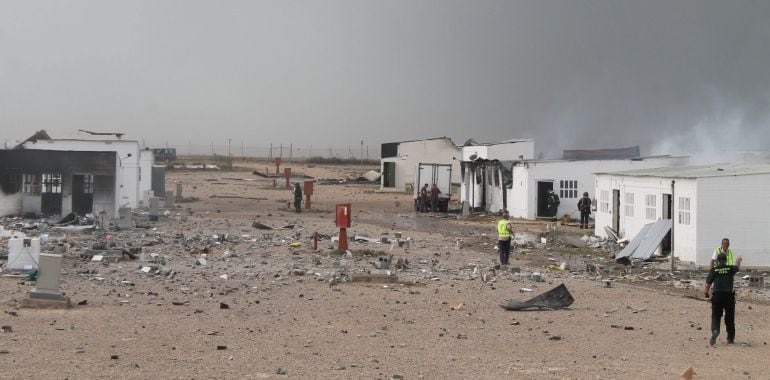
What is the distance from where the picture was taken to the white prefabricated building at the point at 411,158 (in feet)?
231

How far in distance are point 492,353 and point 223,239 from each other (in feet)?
57.7

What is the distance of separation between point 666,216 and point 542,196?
15.6 m

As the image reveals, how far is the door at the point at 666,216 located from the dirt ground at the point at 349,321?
2444 mm

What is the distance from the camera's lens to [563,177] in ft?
143

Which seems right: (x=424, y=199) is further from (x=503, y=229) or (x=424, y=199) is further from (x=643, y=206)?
(x=503, y=229)

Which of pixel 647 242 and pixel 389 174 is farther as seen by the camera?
pixel 389 174

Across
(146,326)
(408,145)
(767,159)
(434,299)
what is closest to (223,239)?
(434,299)

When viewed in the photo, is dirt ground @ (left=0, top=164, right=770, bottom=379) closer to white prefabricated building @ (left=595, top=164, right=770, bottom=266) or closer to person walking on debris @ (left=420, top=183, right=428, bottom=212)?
white prefabricated building @ (left=595, top=164, right=770, bottom=266)

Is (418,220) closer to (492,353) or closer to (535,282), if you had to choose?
(535,282)

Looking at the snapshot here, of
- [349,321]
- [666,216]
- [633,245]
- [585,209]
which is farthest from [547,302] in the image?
[585,209]

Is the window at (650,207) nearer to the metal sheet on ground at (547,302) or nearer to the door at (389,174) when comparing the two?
the metal sheet on ground at (547,302)

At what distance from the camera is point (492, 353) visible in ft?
44.0

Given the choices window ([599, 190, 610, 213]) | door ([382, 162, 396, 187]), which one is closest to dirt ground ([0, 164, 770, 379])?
window ([599, 190, 610, 213])

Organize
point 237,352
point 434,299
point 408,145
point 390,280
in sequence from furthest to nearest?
point 408,145, point 390,280, point 434,299, point 237,352
